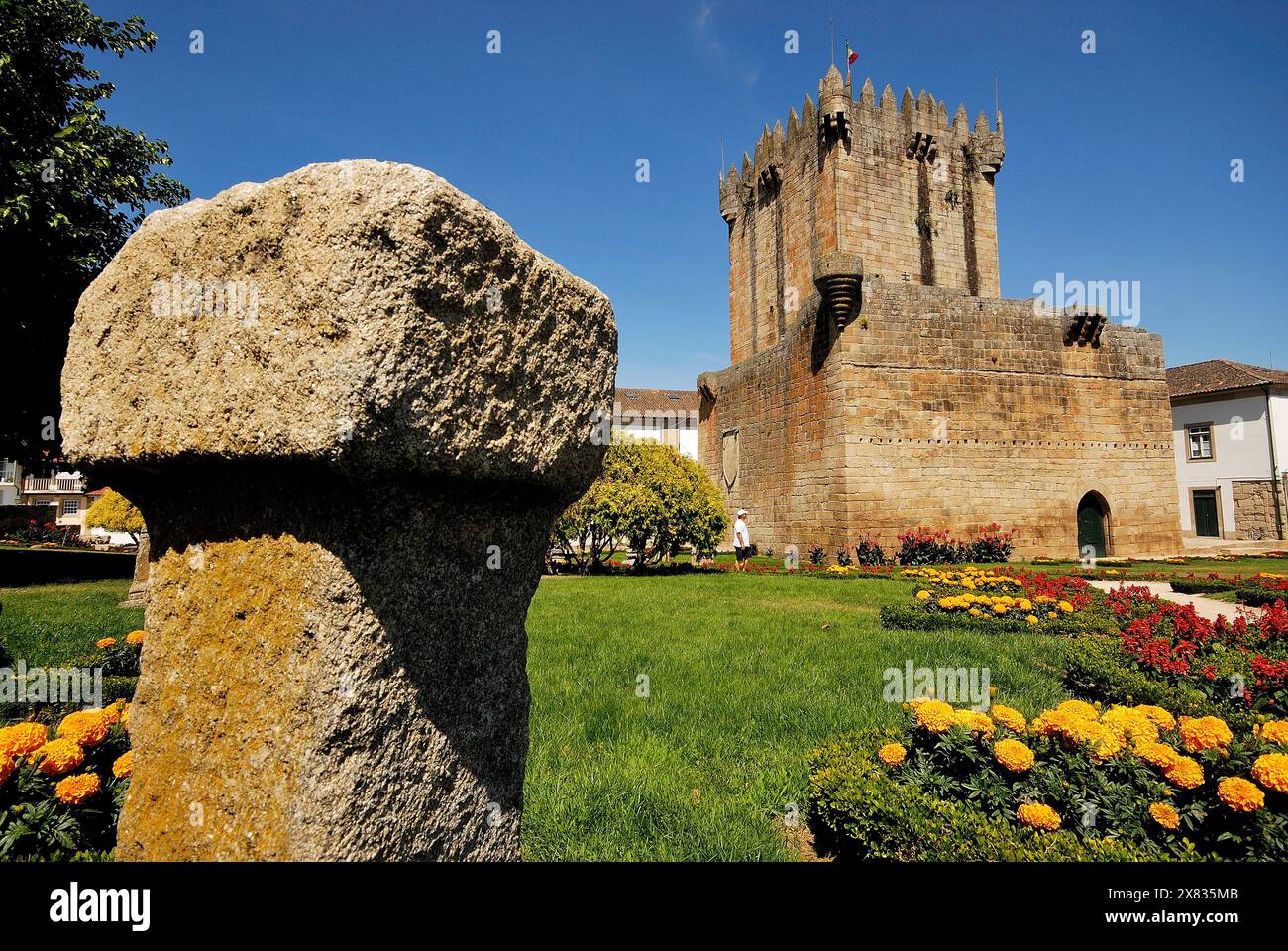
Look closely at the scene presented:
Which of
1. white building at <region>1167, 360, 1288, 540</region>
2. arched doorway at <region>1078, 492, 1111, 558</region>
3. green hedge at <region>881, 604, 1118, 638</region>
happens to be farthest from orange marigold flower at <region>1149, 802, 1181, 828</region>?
white building at <region>1167, 360, 1288, 540</region>

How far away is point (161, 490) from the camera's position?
5.51 ft

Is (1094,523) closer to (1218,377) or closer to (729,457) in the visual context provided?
(729,457)

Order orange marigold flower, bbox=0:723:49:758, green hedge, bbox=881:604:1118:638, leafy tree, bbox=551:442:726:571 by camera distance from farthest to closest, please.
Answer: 1. leafy tree, bbox=551:442:726:571
2. green hedge, bbox=881:604:1118:638
3. orange marigold flower, bbox=0:723:49:758

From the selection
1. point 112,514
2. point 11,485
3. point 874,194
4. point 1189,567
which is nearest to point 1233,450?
point 1189,567

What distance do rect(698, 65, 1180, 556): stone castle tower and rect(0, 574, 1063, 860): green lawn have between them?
6.93 meters

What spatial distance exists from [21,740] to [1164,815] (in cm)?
433

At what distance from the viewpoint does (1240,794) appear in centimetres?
254

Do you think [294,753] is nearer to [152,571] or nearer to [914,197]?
[152,571]

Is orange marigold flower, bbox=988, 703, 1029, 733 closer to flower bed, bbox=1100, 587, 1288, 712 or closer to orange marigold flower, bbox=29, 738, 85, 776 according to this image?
flower bed, bbox=1100, 587, 1288, 712

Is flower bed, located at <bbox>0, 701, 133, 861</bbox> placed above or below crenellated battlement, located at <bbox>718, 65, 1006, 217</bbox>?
below

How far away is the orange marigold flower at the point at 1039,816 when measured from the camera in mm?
2611

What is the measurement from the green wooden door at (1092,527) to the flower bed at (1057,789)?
16.5 metres

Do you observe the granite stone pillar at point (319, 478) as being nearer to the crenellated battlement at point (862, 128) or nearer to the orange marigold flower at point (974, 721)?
the orange marigold flower at point (974, 721)

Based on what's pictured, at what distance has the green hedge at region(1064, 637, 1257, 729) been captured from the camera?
4066mm
